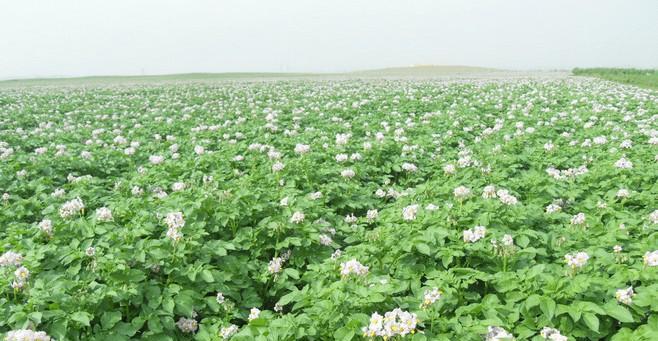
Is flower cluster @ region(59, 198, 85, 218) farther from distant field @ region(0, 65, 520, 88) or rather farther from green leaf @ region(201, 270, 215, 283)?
distant field @ region(0, 65, 520, 88)

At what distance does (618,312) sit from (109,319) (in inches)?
141

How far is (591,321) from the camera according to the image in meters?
2.93

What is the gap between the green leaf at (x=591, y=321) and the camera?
288 centimetres

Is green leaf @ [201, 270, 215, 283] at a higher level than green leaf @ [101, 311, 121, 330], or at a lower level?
higher

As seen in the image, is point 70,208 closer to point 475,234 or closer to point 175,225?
point 175,225

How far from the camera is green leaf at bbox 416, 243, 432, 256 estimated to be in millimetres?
3938

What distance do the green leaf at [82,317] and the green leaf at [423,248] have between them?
2624 millimetres

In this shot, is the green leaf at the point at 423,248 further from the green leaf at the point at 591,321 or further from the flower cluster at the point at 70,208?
the flower cluster at the point at 70,208

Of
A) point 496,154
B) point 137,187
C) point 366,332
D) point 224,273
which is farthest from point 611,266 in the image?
point 137,187

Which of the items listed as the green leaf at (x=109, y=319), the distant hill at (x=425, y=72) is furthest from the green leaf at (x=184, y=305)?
the distant hill at (x=425, y=72)

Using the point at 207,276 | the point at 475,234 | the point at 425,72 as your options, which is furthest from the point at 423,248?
the point at 425,72

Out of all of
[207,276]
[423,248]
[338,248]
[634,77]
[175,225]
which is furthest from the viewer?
[634,77]

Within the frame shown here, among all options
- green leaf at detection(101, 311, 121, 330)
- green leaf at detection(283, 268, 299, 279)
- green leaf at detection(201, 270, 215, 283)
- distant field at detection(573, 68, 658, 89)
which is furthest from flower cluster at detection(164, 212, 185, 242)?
distant field at detection(573, 68, 658, 89)

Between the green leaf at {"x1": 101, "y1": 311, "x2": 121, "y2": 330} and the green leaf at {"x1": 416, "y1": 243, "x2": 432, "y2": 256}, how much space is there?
2.47 m
